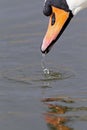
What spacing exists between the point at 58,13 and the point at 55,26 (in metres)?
0.19

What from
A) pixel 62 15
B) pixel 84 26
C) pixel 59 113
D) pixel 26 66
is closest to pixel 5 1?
pixel 84 26

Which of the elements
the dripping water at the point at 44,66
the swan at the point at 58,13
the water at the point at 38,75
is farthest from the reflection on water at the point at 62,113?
the dripping water at the point at 44,66

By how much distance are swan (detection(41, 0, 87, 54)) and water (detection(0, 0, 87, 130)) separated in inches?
23.1

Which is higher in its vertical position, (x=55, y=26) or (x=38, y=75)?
(x=55, y=26)

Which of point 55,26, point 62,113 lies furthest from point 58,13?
point 62,113

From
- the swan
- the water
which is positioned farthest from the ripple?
the swan

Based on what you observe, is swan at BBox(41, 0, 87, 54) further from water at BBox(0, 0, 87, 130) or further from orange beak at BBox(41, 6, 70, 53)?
water at BBox(0, 0, 87, 130)

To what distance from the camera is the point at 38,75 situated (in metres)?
9.65

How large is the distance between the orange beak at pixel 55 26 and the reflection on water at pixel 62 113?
68 centimetres

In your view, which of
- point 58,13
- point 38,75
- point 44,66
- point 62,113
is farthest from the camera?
point 44,66

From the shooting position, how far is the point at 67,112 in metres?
8.45

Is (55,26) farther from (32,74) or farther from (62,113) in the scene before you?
(62,113)

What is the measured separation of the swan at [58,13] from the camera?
8.94 m

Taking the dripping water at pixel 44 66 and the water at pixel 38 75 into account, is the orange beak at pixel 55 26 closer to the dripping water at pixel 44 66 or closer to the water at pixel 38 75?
the water at pixel 38 75
